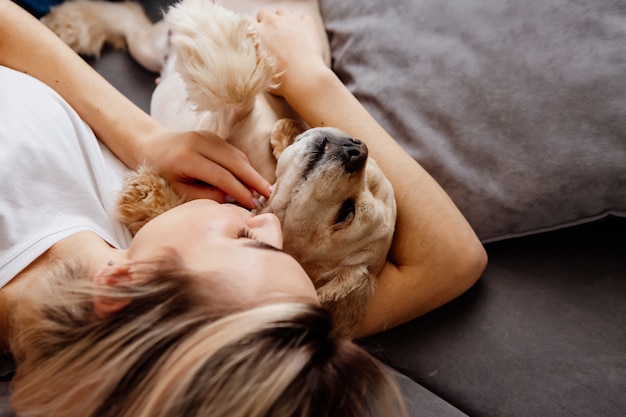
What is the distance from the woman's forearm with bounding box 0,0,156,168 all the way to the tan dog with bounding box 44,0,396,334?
0.13 m

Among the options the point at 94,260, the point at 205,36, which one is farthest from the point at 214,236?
the point at 205,36

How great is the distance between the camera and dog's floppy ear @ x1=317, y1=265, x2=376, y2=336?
95 cm

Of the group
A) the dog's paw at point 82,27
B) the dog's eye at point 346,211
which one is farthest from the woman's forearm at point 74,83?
the dog's eye at point 346,211

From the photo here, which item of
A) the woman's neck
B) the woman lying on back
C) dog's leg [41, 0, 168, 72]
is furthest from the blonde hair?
dog's leg [41, 0, 168, 72]

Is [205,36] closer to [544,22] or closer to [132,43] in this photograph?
[132,43]

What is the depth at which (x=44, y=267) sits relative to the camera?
842 mm

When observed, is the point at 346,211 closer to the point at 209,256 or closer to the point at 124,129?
the point at 209,256

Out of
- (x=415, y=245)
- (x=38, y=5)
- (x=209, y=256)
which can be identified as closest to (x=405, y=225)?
(x=415, y=245)

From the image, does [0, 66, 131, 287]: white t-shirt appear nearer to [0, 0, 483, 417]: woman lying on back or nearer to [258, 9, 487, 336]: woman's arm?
[0, 0, 483, 417]: woman lying on back

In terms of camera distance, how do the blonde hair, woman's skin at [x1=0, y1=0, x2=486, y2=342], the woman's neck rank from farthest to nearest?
woman's skin at [x1=0, y1=0, x2=486, y2=342] → the woman's neck → the blonde hair

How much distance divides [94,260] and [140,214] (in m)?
0.20

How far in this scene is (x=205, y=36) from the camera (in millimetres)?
1051

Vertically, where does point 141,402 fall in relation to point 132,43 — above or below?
below

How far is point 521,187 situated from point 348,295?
48 cm
